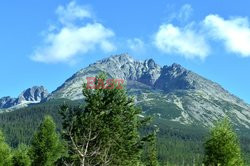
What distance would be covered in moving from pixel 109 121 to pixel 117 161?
3820 mm

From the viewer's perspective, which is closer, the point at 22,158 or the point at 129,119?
the point at 129,119

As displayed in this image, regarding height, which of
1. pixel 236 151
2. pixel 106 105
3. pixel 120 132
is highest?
pixel 106 105

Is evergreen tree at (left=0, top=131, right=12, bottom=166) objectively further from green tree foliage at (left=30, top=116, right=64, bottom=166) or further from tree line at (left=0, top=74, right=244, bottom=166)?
tree line at (left=0, top=74, right=244, bottom=166)

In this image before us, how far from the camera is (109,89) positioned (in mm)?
45250

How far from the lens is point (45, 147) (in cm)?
7438

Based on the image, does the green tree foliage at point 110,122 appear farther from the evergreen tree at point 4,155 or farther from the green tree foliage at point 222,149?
the evergreen tree at point 4,155

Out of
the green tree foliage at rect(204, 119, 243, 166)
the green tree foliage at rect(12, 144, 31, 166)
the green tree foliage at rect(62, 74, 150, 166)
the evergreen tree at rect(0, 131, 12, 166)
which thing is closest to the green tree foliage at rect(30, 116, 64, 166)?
the green tree foliage at rect(12, 144, 31, 166)

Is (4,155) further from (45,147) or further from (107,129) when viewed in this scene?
(107,129)

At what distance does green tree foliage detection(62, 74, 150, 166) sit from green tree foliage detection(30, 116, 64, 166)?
31.1 m

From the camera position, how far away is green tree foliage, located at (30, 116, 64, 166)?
74.1 m

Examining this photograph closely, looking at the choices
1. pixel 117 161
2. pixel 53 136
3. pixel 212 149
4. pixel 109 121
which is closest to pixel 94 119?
pixel 109 121

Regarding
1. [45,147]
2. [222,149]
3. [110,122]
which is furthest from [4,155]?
[222,149]

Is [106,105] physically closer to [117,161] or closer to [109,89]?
[109,89]

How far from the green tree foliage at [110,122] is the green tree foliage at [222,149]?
508 inches
